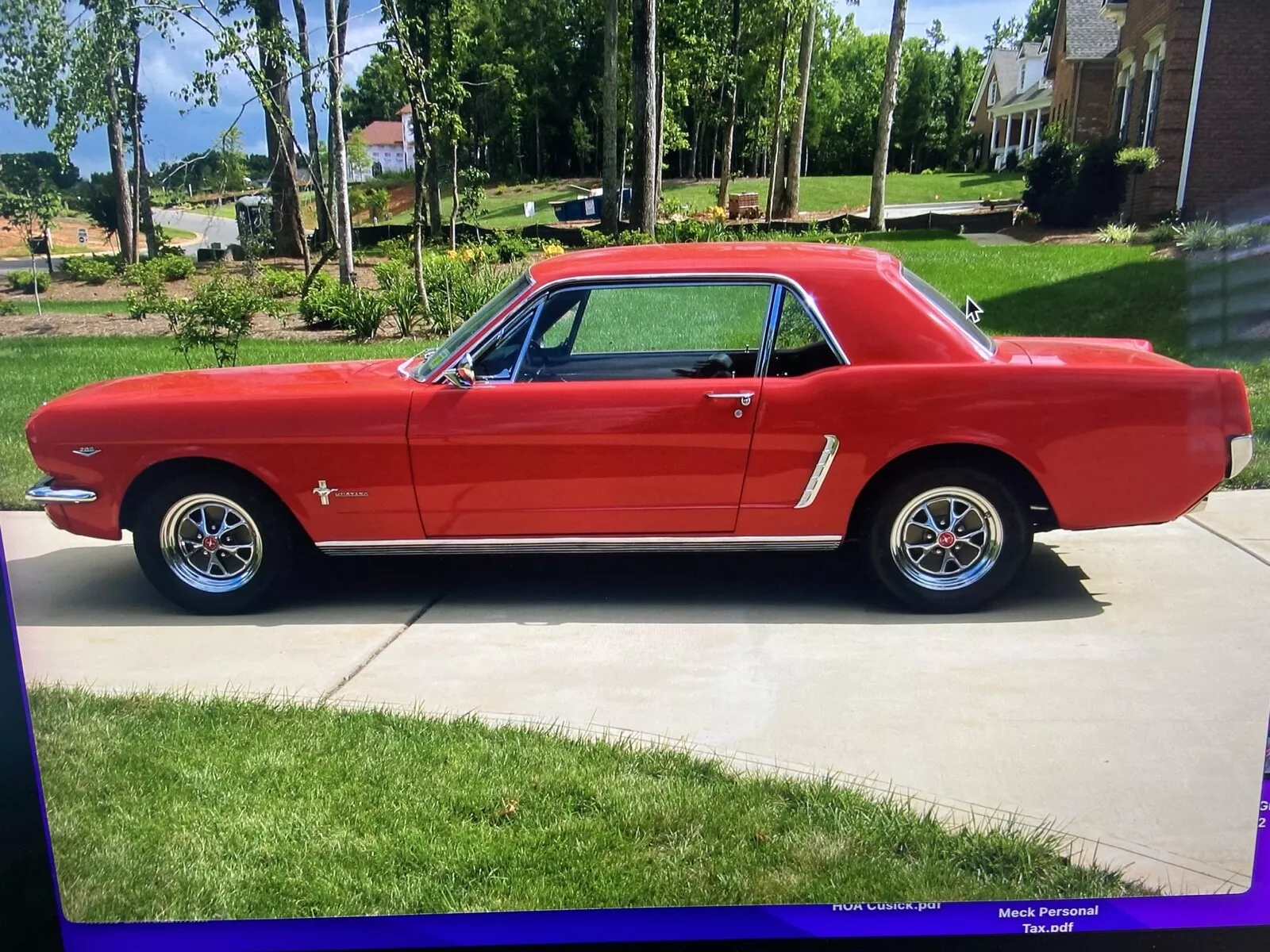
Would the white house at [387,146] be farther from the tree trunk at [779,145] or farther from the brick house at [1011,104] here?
the brick house at [1011,104]

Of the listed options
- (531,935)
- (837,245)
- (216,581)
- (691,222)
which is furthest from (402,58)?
(531,935)

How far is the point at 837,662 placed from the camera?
94.1 inches

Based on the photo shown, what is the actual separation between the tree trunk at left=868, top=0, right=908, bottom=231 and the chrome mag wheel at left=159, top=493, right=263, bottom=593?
81.4 inches

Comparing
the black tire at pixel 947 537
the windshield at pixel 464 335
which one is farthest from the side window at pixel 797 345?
the windshield at pixel 464 335

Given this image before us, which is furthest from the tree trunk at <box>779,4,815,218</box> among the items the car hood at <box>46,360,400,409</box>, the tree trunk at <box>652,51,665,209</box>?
the car hood at <box>46,360,400,409</box>

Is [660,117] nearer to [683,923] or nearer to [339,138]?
[339,138]

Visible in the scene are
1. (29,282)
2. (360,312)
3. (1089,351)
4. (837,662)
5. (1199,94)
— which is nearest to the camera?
(1199,94)

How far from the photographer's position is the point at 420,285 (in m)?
2.68

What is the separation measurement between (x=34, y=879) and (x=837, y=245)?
8.11ft

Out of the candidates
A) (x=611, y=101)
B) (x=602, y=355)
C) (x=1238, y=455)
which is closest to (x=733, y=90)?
(x=611, y=101)

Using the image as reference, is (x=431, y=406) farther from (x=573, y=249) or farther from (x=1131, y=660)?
(x=1131, y=660)

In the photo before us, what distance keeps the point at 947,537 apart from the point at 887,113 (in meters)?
1.32

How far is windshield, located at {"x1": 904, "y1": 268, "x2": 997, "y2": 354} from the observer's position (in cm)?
284

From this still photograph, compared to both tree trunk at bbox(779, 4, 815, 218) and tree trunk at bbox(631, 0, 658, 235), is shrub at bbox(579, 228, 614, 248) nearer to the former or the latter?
tree trunk at bbox(631, 0, 658, 235)
